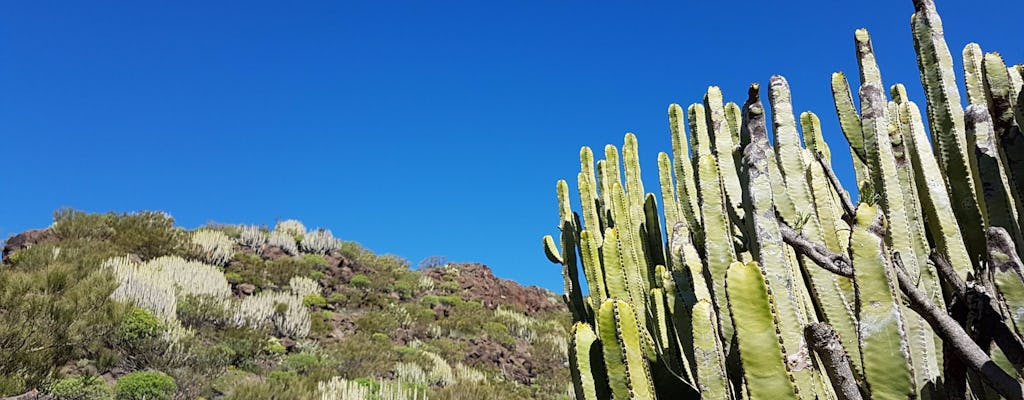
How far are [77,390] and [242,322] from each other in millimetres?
3514

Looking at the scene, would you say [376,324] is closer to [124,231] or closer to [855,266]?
[124,231]

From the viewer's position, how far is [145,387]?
6570mm

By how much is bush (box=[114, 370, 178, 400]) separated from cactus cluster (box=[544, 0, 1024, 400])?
18.3 ft

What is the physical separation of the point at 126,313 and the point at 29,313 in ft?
3.45

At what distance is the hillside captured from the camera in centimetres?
704

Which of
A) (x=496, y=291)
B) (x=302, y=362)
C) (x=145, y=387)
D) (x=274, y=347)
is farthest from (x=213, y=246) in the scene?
(x=496, y=291)

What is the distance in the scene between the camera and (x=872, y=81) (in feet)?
9.14

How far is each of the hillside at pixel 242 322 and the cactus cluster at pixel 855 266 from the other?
237 inches

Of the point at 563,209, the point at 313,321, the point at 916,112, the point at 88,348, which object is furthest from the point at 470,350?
the point at 916,112

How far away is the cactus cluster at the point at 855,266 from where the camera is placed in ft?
5.70

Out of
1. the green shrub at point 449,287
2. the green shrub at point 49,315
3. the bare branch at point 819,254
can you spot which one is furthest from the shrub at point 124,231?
the bare branch at point 819,254

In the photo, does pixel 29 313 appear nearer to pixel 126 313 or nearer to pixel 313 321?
pixel 126 313

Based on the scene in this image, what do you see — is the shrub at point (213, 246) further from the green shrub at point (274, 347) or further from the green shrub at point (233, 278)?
the green shrub at point (274, 347)

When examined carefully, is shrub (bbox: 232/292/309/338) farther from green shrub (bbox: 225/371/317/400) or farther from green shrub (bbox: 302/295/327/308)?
green shrub (bbox: 225/371/317/400)
